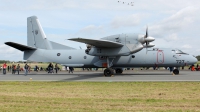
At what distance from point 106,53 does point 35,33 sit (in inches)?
409

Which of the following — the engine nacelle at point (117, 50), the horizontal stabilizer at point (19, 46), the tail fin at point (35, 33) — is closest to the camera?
the engine nacelle at point (117, 50)

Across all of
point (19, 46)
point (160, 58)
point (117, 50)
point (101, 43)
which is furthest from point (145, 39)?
point (19, 46)

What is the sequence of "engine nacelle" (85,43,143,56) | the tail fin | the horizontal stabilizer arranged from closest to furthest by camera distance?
"engine nacelle" (85,43,143,56), the horizontal stabilizer, the tail fin

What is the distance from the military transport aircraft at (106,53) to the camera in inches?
984

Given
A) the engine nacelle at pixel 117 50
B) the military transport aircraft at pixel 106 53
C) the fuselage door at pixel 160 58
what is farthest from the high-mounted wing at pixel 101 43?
the fuselage door at pixel 160 58

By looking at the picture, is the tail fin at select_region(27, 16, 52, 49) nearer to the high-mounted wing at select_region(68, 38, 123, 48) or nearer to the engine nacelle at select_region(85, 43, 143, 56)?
the engine nacelle at select_region(85, 43, 143, 56)

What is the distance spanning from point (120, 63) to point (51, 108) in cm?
1901

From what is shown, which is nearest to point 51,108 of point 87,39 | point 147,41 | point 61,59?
point 87,39

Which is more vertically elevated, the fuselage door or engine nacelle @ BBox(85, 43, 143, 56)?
engine nacelle @ BBox(85, 43, 143, 56)

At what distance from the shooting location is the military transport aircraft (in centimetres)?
2500

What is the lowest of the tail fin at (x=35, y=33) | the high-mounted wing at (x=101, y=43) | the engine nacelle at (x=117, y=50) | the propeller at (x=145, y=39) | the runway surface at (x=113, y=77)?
the runway surface at (x=113, y=77)

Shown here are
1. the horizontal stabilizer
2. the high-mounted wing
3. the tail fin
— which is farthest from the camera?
the tail fin

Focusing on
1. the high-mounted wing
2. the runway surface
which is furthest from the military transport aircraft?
the runway surface

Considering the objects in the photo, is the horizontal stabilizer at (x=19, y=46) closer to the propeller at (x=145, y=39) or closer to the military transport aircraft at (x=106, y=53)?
the military transport aircraft at (x=106, y=53)
